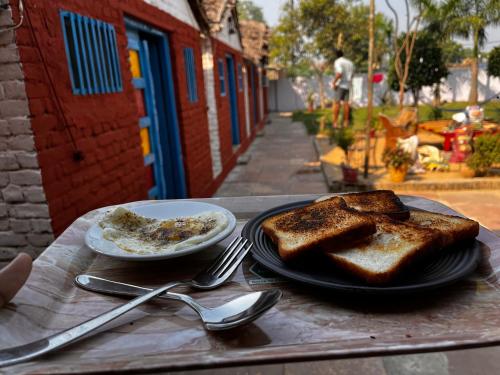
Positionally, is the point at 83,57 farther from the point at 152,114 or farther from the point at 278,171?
the point at 278,171

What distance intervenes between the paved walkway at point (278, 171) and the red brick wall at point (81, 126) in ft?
10.5

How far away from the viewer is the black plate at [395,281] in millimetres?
826

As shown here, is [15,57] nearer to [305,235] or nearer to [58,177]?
[58,177]

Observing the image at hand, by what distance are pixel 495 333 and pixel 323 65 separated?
24.0m

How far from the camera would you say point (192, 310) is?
0.90m

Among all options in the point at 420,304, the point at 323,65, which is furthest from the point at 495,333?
the point at 323,65

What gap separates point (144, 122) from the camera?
423 cm

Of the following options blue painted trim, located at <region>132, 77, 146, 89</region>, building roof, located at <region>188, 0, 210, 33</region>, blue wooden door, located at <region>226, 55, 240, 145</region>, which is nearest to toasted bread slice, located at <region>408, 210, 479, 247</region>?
blue painted trim, located at <region>132, 77, 146, 89</region>

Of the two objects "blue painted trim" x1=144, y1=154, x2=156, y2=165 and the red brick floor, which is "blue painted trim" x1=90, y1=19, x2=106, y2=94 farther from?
the red brick floor

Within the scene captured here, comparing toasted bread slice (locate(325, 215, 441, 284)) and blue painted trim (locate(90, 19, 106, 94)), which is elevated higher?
blue painted trim (locate(90, 19, 106, 94))

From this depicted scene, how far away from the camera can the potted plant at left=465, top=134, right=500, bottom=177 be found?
19.7 ft

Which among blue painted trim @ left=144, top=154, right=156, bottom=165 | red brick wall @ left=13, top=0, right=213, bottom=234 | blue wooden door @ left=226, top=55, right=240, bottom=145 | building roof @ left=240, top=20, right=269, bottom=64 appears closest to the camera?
red brick wall @ left=13, top=0, right=213, bottom=234

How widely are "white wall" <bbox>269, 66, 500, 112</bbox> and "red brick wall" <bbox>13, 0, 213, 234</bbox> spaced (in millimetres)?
22705

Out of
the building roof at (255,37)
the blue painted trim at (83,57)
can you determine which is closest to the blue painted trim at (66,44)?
the blue painted trim at (83,57)
